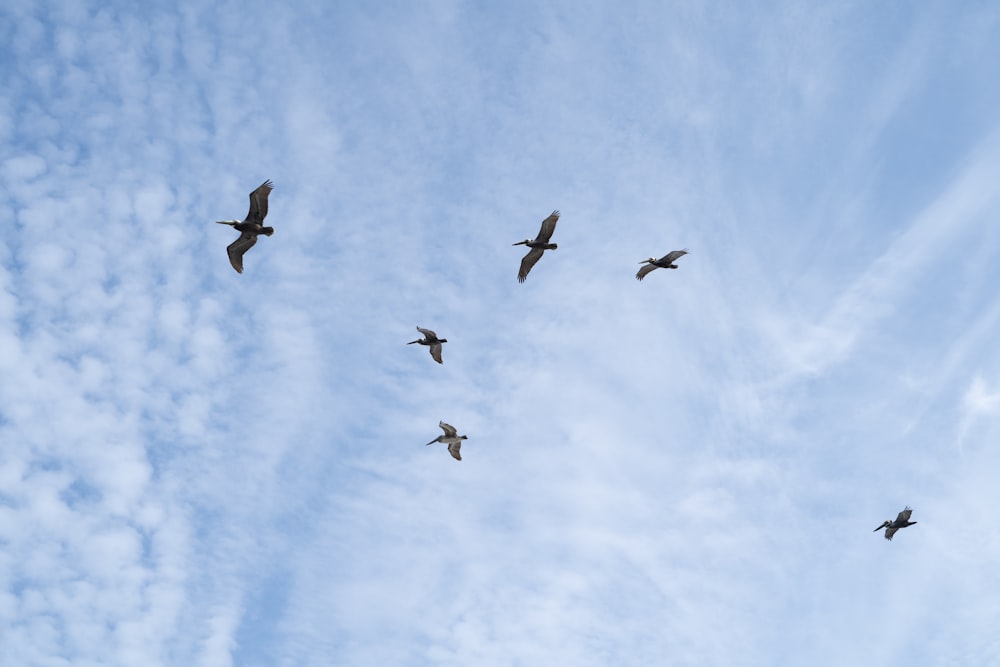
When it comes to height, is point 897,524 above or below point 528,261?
below

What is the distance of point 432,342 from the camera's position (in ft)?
152

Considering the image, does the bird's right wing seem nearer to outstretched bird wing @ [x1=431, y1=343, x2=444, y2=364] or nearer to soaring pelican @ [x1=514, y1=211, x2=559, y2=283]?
soaring pelican @ [x1=514, y1=211, x2=559, y2=283]

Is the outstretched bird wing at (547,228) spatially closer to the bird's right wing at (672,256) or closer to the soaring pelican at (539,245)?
the soaring pelican at (539,245)

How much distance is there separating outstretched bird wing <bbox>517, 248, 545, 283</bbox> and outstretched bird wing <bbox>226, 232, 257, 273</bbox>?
41.9 ft

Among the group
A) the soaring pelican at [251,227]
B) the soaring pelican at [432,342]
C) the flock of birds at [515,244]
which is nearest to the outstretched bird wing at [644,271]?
the flock of birds at [515,244]

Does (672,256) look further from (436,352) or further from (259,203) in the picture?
(259,203)

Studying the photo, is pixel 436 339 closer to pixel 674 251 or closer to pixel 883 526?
pixel 674 251

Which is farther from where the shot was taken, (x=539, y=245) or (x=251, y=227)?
(x=539, y=245)

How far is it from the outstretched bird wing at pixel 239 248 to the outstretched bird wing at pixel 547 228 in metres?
13.2

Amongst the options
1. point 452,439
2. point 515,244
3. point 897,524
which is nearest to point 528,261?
point 515,244

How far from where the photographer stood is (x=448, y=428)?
154 feet

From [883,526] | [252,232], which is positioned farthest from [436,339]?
[883,526]

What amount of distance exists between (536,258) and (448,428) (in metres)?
9.61

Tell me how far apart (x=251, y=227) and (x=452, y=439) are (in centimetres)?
1514
